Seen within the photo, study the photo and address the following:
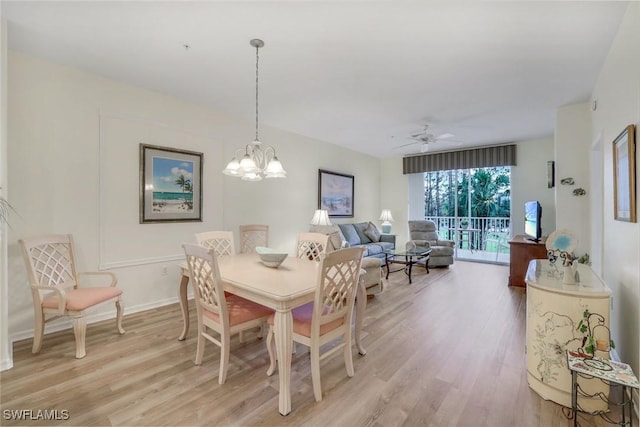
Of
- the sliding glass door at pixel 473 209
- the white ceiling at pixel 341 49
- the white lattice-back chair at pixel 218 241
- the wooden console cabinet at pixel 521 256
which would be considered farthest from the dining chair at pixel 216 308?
the sliding glass door at pixel 473 209

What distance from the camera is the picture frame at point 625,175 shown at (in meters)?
1.79

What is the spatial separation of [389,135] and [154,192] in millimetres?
4050

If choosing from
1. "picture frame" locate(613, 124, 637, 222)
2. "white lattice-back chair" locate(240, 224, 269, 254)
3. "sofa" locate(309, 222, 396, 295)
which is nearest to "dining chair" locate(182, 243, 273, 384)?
"white lattice-back chair" locate(240, 224, 269, 254)

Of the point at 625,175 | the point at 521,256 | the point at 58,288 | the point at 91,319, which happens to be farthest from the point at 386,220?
the point at 58,288

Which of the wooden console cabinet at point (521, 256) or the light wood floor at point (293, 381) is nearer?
the light wood floor at point (293, 381)

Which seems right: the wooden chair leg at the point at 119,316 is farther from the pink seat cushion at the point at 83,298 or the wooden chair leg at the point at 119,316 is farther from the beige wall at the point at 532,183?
the beige wall at the point at 532,183

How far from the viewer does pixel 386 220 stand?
706cm

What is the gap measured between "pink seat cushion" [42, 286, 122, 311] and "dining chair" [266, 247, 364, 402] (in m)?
1.61

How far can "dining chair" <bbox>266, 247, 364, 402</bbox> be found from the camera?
71.5 inches

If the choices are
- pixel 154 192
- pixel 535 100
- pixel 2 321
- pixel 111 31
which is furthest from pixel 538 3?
pixel 2 321

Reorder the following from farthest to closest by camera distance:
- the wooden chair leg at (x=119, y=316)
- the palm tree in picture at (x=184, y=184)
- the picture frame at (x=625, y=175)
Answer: the palm tree in picture at (x=184, y=184) < the wooden chair leg at (x=119, y=316) < the picture frame at (x=625, y=175)

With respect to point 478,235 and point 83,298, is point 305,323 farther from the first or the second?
point 478,235

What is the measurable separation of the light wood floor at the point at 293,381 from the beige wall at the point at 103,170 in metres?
0.63

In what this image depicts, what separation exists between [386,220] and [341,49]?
16.7 feet
